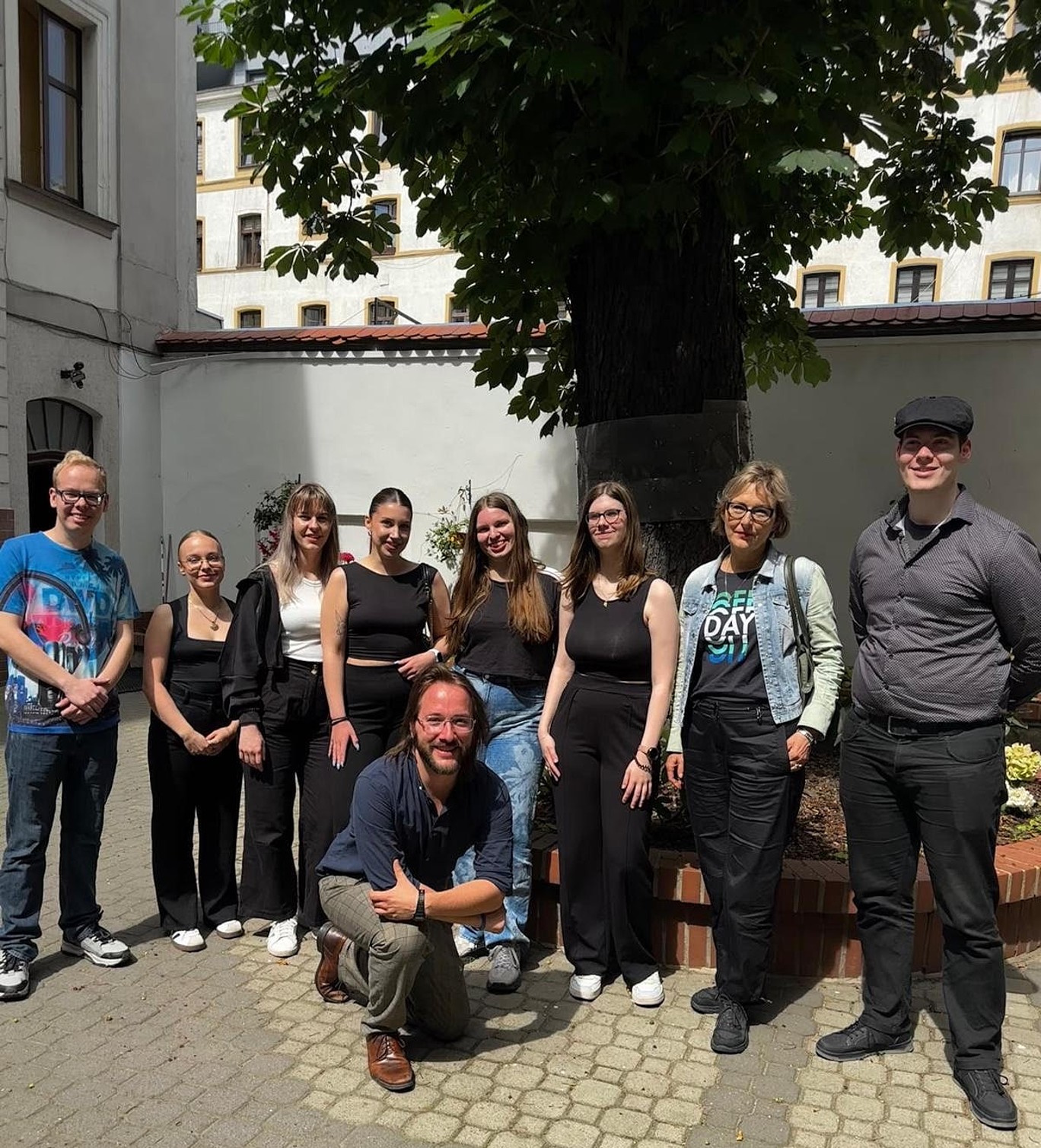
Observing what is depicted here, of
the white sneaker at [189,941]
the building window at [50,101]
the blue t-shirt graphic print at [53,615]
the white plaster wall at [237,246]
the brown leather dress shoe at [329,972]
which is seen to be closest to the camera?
the brown leather dress shoe at [329,972]

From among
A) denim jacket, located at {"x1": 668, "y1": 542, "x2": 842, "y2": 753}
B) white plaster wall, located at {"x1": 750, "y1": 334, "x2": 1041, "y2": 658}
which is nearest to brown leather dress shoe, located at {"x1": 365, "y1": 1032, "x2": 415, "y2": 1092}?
denim jacket, located at {"x1": 668, "y1": 542, "x2": 842, "y2": 753}

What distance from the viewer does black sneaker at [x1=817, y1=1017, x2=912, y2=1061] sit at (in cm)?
331

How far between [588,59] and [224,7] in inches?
105

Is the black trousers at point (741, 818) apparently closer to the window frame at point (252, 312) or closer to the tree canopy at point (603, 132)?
the tree canopy at point (603, 132)

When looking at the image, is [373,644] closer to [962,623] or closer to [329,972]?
[329,972]

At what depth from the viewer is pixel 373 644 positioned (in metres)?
4.00

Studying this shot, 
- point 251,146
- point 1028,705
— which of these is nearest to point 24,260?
point 251,146

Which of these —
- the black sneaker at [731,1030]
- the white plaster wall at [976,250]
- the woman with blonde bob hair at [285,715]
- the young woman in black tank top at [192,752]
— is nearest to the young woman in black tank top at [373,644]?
the woman with blonde bob hair at [285,715]

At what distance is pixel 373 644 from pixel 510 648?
56 centimetres

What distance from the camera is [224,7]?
5141 mm

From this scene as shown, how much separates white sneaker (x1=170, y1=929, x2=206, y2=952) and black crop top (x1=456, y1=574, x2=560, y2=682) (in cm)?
158

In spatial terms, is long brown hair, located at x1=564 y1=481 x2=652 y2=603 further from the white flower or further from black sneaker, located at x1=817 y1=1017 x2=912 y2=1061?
the white flower

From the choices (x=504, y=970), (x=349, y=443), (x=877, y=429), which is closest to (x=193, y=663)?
(x=504, y=970)

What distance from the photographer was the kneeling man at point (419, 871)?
3096 millimetres
